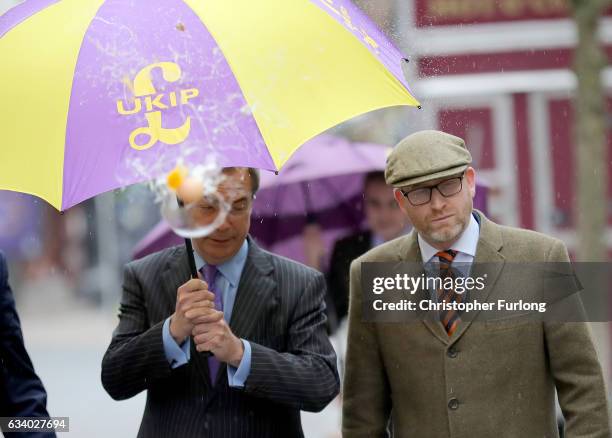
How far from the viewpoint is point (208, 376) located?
387 cm

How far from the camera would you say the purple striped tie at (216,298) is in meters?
3.88

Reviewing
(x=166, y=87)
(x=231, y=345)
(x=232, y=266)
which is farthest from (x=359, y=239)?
(x=166, y=87)

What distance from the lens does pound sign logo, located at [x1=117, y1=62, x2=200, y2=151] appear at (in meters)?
3.40

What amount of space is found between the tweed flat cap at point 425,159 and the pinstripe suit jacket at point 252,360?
1.70 feet

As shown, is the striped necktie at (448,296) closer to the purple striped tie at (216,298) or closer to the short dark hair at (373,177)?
the purple striped tie at (216,298)

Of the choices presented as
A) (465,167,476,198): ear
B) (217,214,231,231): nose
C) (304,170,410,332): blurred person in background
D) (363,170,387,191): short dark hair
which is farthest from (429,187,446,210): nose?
(363,170,387,191): short dark hair

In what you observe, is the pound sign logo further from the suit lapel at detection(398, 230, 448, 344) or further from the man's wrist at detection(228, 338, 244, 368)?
the suit lapel at detection(398, 230, 448, 344)

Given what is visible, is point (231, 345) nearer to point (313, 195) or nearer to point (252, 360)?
point (252, 360)

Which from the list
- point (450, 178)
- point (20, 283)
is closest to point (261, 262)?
point (450, 178)

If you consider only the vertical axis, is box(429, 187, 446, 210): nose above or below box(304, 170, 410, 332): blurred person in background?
below

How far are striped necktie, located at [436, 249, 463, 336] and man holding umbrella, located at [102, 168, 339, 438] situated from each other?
0.40m

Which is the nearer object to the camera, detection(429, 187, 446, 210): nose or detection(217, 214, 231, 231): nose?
detection(429, 187, 446, 210): nose

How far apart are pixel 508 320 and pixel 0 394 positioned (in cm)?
160

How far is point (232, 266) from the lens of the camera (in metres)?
4.01
